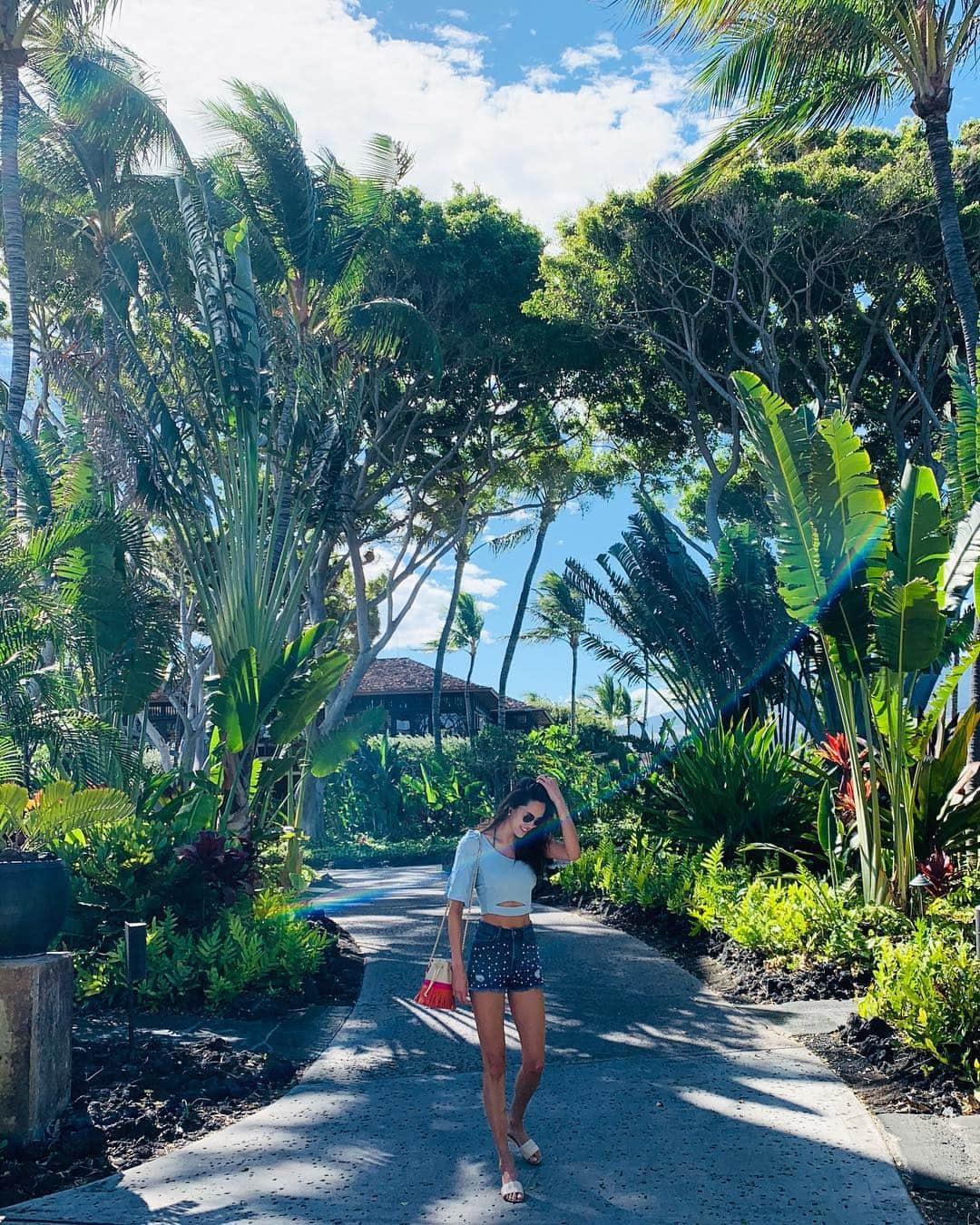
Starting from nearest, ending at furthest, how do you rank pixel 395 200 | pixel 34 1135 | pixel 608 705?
1. pixel 34 1135
2. pixel 395 200
3. pixel 608 705

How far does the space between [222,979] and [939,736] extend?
573 centimetres

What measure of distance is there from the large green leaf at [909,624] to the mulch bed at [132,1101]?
4.68 metres

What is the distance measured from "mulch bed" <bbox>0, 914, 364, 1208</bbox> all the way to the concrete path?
17 cm

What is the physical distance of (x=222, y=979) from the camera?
7121 millimetres

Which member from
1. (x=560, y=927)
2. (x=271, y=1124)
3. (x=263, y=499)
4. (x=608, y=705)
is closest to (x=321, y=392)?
(x=263, y=499)

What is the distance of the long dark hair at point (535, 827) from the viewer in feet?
14.9

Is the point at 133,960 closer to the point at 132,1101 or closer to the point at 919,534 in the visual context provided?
the point at 132,1101

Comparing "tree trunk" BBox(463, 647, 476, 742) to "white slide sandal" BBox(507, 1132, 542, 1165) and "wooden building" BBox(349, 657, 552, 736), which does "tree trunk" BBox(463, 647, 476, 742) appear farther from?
"white slide sandal" BBox(507, 1132, 542, 1165)

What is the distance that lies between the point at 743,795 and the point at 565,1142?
620cm

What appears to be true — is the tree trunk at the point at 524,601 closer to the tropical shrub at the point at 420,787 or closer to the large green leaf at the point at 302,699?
the tropical shrub at the point at 420,787

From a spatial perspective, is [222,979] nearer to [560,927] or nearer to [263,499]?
[560,927]

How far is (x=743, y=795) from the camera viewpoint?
34.6 ft

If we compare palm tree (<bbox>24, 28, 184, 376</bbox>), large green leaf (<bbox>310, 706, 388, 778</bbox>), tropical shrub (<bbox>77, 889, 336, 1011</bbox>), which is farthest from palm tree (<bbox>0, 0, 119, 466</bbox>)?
tropical shrub (<bbox>77, 889, 336, 1011</bbox>)

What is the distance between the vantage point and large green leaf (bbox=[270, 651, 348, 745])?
10078 mm
